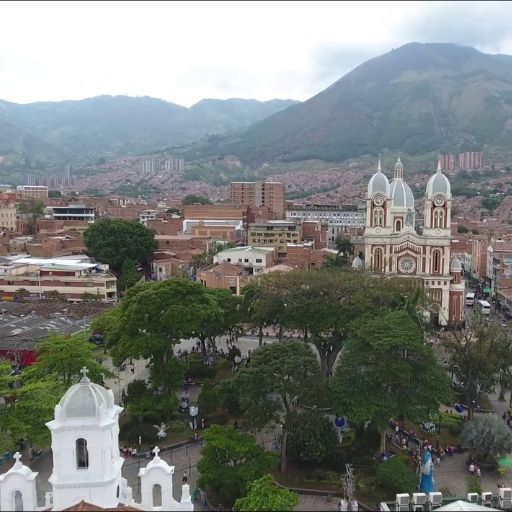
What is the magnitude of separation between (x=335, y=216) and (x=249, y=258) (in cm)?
4133

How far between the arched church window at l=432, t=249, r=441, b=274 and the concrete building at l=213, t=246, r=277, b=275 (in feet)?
47.8

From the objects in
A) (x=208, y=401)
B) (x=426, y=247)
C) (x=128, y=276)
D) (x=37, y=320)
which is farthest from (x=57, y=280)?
(x=426, y=247)

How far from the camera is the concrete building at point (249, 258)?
52.4 meters

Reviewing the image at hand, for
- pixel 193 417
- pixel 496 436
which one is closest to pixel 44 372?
pixel 193 417

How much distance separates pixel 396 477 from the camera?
1853 cm

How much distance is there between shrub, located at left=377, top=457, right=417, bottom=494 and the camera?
1850cm

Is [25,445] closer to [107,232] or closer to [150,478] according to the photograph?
[150,478]

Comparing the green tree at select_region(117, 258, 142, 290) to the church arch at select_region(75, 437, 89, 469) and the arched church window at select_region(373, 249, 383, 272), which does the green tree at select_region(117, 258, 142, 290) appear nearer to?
the arched church window at select_region(373, 249, 383, 272)

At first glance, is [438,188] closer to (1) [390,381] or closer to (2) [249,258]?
(2) [249,258]

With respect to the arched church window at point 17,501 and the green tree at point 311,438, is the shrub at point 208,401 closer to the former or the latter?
the green tree at point 311,438

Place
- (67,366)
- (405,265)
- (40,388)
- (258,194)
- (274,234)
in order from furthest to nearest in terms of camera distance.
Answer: (258,194), (274,234), (405,265), (67,366), (40,388)

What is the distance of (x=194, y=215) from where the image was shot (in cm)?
7638

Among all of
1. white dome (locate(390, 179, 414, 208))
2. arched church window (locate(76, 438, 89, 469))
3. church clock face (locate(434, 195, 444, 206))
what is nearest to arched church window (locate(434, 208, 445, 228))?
church clock face (locate(434, 195, 444, 206))

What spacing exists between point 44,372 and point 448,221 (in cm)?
3087
